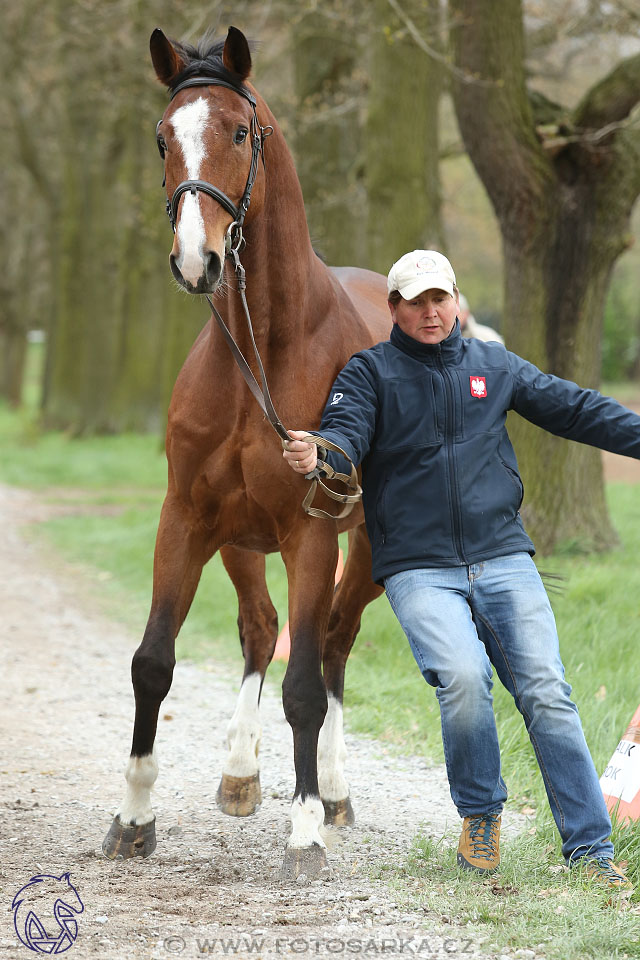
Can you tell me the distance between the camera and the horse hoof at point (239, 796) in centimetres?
454

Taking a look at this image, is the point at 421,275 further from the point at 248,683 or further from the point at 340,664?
the point at 248,683

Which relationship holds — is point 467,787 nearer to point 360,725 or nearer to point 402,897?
point 402,897

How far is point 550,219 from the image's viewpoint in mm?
8547

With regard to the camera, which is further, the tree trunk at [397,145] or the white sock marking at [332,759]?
the tree trunk at [397,145]

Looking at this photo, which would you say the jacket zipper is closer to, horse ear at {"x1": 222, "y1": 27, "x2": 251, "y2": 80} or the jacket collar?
the jacket collar

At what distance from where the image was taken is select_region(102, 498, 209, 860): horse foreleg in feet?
13.1

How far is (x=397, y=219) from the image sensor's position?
1030cm

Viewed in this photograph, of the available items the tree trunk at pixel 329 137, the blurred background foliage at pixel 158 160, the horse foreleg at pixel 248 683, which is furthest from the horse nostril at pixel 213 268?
the tree trunk at pixel 329 137

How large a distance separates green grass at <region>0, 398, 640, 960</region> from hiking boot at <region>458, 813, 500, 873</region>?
51mm

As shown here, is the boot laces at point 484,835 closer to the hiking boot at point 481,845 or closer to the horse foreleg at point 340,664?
the hiking boot at point 481,845

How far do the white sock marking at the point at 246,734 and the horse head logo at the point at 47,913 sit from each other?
3.58ft

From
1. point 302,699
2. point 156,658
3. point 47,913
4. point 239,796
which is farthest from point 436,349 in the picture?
point 47,913

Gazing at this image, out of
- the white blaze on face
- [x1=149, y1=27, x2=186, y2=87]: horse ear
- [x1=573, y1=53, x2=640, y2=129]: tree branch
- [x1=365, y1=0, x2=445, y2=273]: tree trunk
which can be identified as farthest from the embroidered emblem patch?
[x1=365, y1=0, x2=445, y2=273]: tree trunk

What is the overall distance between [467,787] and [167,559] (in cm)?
133
